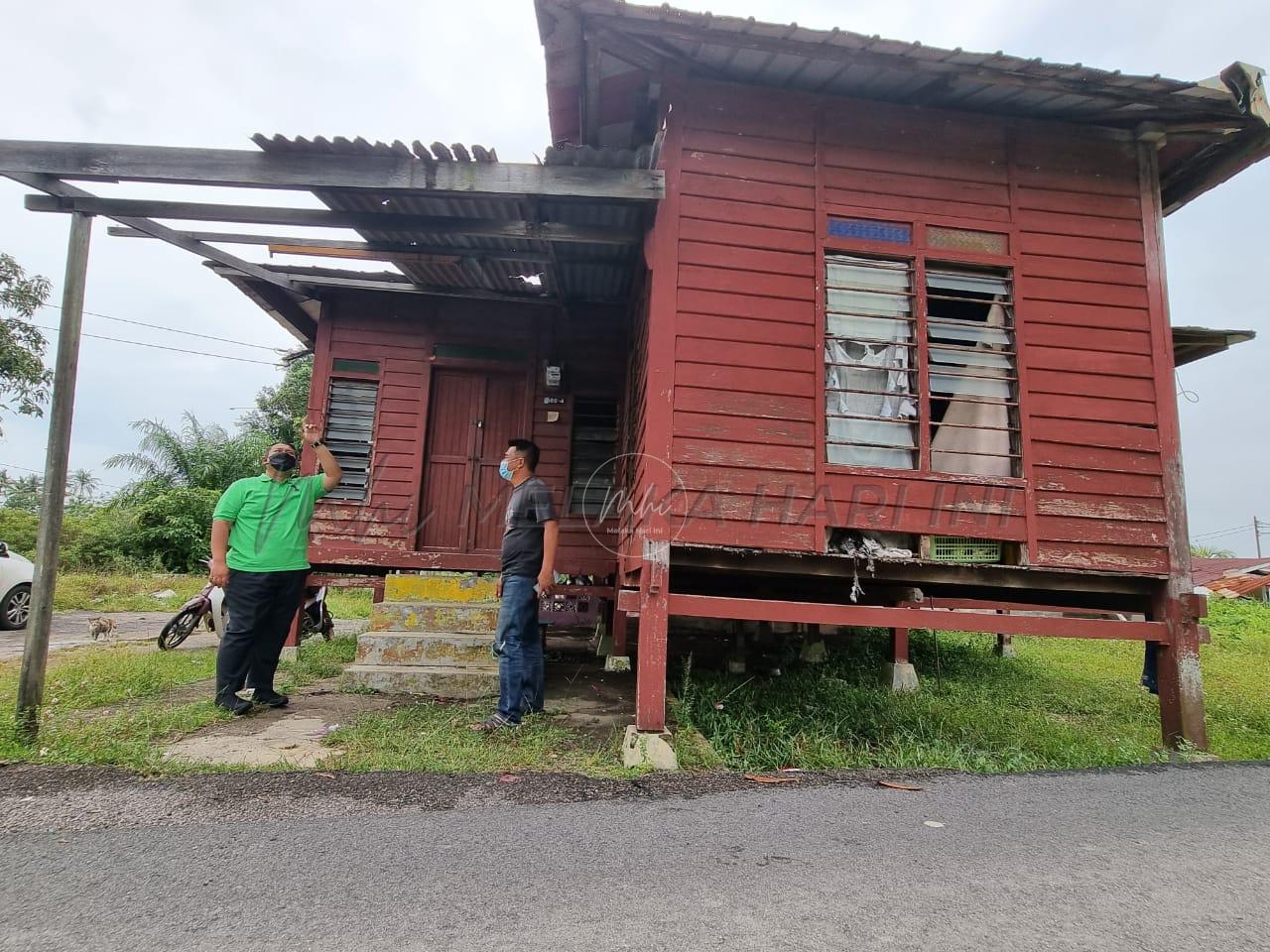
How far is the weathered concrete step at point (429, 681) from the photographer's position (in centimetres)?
511

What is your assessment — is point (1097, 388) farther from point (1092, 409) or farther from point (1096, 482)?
point (1096, 482)

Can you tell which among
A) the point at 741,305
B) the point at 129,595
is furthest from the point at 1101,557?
the point at 129,595

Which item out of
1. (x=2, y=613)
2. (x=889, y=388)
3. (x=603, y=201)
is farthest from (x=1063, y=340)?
(x=2, y=613)

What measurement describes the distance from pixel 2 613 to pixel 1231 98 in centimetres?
1359

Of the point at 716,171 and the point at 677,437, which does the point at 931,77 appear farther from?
the point at 677,437

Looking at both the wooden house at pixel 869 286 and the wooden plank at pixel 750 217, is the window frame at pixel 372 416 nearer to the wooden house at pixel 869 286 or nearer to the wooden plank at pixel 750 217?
the wooden house at pixel 869 286

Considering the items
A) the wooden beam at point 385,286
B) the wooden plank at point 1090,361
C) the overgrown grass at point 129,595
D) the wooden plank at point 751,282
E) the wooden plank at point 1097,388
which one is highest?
the wooden beam at point 385,286

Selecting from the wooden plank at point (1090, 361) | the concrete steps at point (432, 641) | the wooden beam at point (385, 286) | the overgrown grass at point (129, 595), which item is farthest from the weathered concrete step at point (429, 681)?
the overgrown grass at point (129, 595)

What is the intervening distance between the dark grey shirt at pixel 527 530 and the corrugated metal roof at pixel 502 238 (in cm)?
195

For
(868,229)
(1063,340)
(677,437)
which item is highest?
(868,229)

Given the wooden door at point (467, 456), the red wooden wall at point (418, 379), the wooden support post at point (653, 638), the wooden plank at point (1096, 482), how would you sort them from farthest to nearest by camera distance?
the wooden door at point (467, 456), the red wooden wall at point (418, 379), the wooden plank at point (1096, 482), the wooden support post at point (653, 638)

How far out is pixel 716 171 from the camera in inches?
177

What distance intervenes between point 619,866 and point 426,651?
3.56 meters

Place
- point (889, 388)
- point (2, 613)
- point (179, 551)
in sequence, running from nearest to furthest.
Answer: point (889, 388) < point (2, 613) < point (179, 551)
